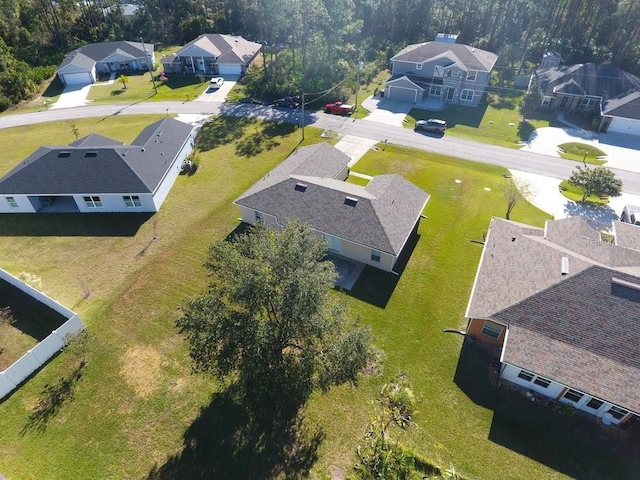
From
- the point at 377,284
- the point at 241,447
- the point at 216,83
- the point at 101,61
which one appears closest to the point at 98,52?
the point at 101,61

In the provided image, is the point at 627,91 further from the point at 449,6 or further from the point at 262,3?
the point at 262,3

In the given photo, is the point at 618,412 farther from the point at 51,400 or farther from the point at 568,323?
the point at 51,400

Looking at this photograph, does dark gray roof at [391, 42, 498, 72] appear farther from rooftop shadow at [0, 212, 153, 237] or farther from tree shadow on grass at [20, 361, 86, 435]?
tree shadow on grass at [20, 361, 86, 435]

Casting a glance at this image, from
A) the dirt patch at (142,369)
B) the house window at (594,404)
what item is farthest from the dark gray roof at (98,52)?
the house window at (594,404)

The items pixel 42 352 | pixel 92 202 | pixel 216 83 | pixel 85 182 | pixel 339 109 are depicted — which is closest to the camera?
pixel 42 352

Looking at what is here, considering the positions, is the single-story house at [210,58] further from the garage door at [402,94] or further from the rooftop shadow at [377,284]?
the rooftop shadow at [377,284]

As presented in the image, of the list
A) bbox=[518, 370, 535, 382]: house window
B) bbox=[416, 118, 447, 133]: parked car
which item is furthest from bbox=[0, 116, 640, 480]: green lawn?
bbox=[416, 118, 447, 133]: parked car
